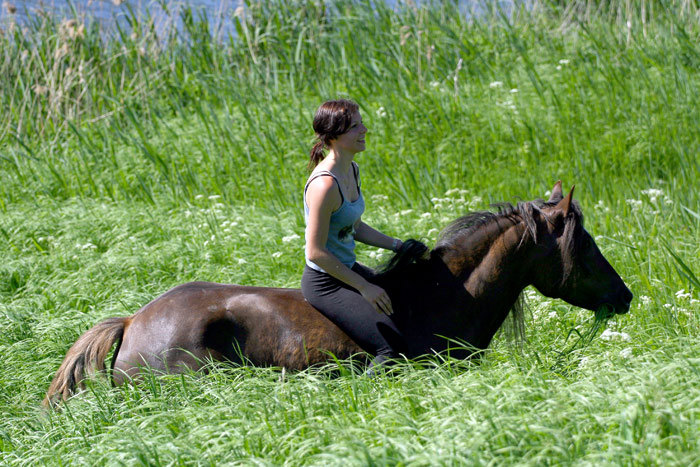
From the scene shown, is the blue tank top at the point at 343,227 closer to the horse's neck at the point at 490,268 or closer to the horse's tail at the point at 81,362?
the horse's neck at the point at 490,268

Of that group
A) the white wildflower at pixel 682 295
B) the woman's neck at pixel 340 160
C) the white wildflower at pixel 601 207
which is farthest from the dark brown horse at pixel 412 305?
the white wildflower at pixel 601 207

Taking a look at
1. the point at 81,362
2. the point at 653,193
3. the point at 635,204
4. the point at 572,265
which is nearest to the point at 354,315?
the point at 572,265

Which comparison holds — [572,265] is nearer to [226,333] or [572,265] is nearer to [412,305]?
[412,305]

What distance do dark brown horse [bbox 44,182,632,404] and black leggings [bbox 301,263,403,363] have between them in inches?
2.3

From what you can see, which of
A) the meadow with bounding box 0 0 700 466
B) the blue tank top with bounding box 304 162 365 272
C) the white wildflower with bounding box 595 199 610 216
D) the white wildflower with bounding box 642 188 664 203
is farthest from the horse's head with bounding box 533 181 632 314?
the white wildflower with bounding box 595 199 610 216

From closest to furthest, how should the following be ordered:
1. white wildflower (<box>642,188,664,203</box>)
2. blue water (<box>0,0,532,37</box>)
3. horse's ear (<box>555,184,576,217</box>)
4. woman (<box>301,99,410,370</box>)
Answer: woman (<box>301,99,410,370</box>), horse's ear (<box>555,184,576,217</box>), white wildflower (<box>642,188,664,203</box>), blue water (<box>0,0,532,37</box>)

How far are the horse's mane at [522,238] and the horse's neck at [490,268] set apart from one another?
4 centimetres

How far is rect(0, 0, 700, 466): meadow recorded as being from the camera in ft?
10.5

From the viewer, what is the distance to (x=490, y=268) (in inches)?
167

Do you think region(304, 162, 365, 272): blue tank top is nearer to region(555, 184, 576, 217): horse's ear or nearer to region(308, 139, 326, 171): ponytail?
region(308, 139, 326, 171): ponytail

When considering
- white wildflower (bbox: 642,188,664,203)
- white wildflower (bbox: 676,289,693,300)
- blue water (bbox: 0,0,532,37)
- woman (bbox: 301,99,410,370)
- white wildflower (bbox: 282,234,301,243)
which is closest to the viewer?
woman (bbox: 301,99,410,370)

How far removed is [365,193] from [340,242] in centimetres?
445

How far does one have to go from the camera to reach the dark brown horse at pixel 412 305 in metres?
4.14

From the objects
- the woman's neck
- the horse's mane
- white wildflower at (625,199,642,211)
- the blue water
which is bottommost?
white wildflower at (625,199,642,211)
